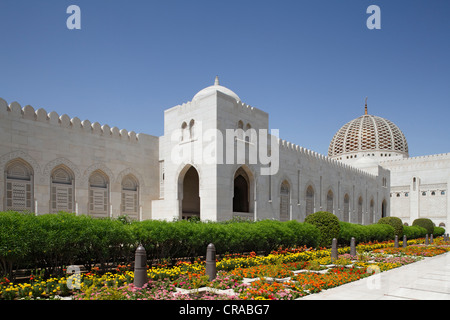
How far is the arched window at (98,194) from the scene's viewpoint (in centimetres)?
1630

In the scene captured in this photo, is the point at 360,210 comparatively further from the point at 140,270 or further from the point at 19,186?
the point at 140,270

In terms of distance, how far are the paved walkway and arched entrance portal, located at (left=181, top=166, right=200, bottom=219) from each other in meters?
13.0

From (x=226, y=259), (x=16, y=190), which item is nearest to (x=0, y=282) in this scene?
(x=226, y=259)

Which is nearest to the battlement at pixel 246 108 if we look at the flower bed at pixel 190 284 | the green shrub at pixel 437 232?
the flower bed at pixel 190 284

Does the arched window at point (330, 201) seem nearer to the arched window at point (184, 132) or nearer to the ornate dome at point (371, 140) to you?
the arched window at point (184, 132)

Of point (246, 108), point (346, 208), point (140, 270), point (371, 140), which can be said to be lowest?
point (346, 208)

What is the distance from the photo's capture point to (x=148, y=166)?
62.0 feet

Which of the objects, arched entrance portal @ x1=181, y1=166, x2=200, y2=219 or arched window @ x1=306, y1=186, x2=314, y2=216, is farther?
arched window @ x1=306, y1=186, x2=314, y2=216

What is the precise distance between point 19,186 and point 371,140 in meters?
43.2

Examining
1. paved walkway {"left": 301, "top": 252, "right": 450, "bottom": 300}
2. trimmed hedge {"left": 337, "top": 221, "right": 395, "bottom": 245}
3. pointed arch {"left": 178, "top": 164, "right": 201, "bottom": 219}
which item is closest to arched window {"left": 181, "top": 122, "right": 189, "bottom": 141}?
pointed arch {"left": 178, "top": 164, "right": 201, "bottom": 219}

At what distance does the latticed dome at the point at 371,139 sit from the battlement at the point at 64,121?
36.6 meters

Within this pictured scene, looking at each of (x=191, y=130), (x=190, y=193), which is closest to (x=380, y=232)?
(x=190, y=193)

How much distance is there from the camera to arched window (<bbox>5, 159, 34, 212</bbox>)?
45.1 feet

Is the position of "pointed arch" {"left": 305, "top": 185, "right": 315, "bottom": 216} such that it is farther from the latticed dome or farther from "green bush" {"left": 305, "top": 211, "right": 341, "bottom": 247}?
the latticed dome
